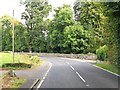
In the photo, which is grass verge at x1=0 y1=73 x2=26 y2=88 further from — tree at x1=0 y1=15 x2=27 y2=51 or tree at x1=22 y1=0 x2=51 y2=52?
tree at x1=22 y1=0 x2=51 y2=52

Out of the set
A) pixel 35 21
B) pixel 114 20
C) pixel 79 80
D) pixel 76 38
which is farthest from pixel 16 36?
pixel 79 80

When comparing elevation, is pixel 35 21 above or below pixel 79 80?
above

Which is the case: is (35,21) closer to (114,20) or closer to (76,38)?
(76,38)

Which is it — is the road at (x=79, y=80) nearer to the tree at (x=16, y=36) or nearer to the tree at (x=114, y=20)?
the tree at (x=114, y=20)

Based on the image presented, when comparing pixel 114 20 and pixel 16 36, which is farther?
pixel 16 36

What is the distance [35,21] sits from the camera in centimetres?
7669

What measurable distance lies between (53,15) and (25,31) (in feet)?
29.6

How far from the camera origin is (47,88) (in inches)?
663

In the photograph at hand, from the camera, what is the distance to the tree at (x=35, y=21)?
251 ft

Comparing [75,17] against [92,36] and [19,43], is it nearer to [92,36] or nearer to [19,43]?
[92,36]

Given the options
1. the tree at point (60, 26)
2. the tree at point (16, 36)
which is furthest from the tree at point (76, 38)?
the tree at point (16, 36)

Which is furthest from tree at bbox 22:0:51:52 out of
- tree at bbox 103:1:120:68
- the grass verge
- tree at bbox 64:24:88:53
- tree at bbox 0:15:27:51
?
the grass verge

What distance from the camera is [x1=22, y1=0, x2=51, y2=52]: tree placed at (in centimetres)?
7656

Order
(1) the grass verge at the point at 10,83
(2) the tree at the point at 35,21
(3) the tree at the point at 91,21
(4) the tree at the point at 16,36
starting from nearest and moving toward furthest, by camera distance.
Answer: (1) the grass verge at the point at 10,83 < (3) the tree at the point at 91,21 < (4) the tree at the point at 16,36 < (2) the tree at the point at 35,21
